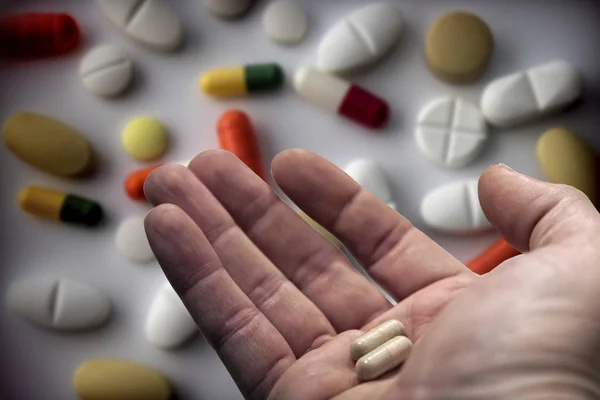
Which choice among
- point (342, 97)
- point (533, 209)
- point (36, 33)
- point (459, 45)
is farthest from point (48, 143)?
point (533, 209)

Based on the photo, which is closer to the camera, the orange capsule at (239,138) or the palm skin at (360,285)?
the palm skin at (360,285)

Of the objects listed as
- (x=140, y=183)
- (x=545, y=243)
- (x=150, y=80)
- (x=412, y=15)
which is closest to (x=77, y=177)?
(x=140, y=183)

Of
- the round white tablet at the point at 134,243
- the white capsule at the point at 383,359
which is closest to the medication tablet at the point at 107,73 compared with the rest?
the round white tablet at the point at 134,243

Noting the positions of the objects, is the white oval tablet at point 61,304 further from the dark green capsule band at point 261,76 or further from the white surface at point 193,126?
the dark green capsule band at point 261,76

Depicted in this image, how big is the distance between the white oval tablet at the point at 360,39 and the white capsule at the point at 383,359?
78 centimetres

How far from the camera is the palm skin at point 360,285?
31.0 inches

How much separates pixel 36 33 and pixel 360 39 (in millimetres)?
739

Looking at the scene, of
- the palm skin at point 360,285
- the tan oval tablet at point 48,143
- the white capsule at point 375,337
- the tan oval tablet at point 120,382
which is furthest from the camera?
the tan oval tablet at point 48,143

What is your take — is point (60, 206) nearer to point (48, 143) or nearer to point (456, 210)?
point (48, 143)

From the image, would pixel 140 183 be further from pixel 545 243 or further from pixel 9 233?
pixel 545 243

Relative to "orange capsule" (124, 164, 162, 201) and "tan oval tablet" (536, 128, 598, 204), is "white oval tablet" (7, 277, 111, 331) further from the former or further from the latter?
"tan oval tablet" (536, 128, 598, 204)

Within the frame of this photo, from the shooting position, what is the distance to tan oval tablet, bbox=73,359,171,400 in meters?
1.36

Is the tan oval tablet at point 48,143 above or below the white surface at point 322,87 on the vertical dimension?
below

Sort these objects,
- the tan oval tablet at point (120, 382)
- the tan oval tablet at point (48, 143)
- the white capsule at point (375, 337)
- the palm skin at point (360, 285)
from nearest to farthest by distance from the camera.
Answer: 1. the palm skin at point (360, 285)
2. the white capsule at point (375, 337)
3. the tan oval tablet at point (120, 382)
4. the tan oval tablet at point (48, 143)
